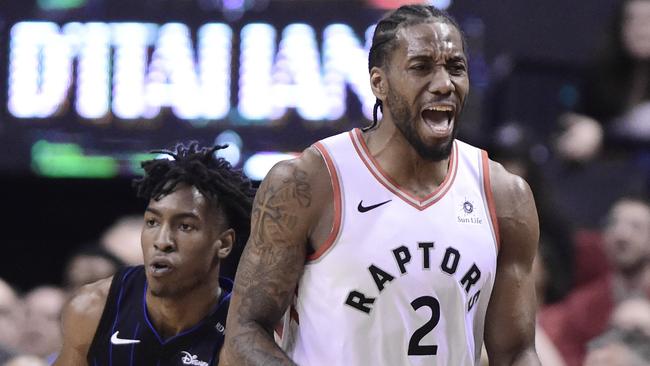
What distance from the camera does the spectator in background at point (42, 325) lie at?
24.7 feet

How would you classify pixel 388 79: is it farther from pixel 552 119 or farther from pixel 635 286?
pixel 552 119

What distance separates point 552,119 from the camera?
798cm

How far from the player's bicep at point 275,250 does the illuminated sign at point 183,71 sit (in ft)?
10.8

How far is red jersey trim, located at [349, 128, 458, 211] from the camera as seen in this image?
13.4ft

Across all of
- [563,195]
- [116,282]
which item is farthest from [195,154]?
[563,195]

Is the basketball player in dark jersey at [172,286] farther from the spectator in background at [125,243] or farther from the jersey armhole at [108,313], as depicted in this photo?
the spectator in background at [125,243]

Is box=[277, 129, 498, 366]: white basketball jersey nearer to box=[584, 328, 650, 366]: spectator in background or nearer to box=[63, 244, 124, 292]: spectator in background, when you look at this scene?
box=[584, 328, 650, 366]: spectator in background

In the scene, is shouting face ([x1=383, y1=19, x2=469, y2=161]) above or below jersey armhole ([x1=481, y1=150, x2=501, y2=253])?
above

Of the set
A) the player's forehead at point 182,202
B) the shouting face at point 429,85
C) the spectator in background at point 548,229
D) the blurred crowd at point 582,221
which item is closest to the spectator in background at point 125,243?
the blurred crowd at point 582,221

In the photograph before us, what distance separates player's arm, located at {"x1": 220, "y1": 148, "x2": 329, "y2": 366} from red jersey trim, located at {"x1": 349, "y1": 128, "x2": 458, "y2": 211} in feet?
0.52

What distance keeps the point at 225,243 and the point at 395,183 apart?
86 cm

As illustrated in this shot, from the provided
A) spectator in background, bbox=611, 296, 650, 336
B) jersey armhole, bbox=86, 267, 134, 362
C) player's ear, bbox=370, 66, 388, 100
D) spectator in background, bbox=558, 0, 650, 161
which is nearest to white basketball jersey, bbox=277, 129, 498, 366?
player's ear, bbox=370, 66, 388, 100

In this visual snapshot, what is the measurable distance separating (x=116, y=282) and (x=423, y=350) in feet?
4.31

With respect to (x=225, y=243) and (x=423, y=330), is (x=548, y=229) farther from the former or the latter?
(x=423, y=330)
